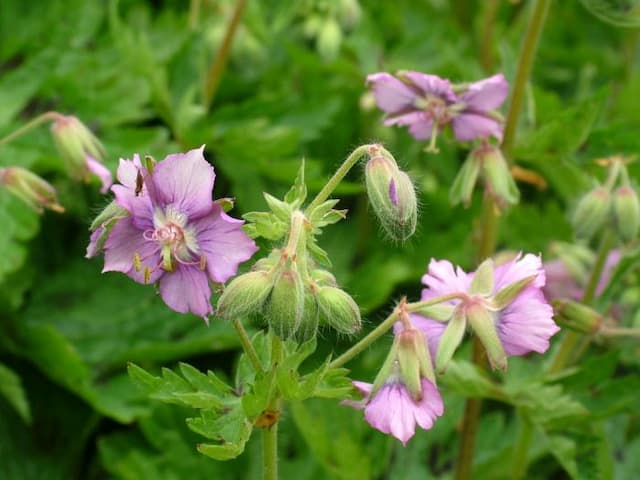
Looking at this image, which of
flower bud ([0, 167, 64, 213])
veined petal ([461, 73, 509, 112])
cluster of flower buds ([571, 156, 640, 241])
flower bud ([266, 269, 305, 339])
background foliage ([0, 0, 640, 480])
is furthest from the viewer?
background foliage ([0, 0, 640, 480])

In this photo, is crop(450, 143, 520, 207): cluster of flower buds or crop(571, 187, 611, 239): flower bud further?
crop(571, 187, 611, 239): flower bud

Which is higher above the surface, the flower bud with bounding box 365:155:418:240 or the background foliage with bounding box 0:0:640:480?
the flower bud with bounding box 365:155:418:240

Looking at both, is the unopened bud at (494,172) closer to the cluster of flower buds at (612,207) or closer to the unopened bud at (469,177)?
the unopened bud at (469,177)

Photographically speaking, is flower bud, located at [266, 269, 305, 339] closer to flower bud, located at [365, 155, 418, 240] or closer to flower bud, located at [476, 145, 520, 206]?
flower bud, located at [365, 155, 418, 240]

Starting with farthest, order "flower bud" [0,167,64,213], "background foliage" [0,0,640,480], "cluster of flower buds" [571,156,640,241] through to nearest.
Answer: "background foliage" [0,0,640,480] → "cluster of flower buds" [571,156,640,241] → "flower bud" [0,167,64,213]

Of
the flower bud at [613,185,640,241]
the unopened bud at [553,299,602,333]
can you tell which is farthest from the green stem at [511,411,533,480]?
the flower bud at [613,185,640,241]

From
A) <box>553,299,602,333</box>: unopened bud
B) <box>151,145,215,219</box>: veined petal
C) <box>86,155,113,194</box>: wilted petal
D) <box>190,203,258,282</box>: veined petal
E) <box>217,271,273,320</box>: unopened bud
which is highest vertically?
<box>151,145,215,219</box>: veined petal
